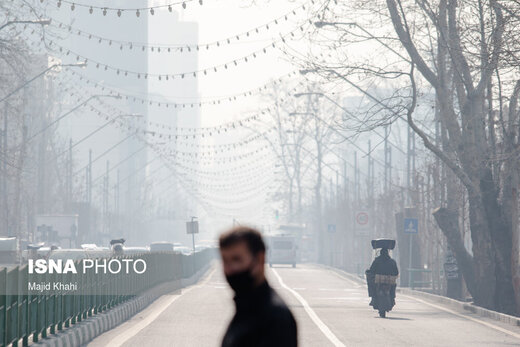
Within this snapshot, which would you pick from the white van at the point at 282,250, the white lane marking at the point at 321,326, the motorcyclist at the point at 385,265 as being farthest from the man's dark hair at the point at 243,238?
the white van at the point at 282,250

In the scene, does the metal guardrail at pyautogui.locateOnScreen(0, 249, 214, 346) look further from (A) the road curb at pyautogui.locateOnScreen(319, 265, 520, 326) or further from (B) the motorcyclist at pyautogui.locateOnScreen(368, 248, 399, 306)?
(A) the road curb at pyautogui.locateOnScreen(319, 265, 520, 326)

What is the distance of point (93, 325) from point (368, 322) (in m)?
6.55

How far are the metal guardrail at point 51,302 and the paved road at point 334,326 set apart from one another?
Result: 59 cm

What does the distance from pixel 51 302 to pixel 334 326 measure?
7.25 m

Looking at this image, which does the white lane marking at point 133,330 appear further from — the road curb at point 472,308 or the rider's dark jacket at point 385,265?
the road curb at point 472,308

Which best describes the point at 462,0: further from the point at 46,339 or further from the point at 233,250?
the point at 233,250

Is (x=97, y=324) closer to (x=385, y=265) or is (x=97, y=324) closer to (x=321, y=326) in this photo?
(x=321, y=326)

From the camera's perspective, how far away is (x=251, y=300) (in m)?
4.86

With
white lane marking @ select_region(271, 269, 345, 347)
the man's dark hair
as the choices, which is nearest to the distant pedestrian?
the man's dark hair

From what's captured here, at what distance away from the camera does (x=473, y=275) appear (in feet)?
106

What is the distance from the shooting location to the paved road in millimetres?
18828

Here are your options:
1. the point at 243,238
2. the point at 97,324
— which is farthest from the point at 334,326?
the point at 243,238

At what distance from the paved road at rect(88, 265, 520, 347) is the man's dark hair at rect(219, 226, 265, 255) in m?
12.9

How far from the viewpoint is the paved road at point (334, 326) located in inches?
741
